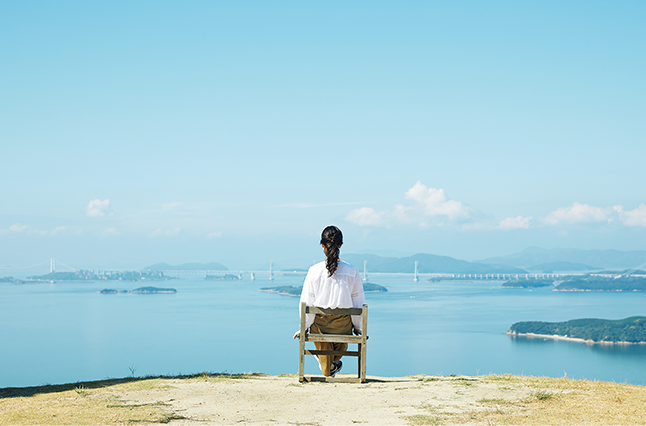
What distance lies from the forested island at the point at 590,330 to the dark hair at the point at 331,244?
5297 centimetres

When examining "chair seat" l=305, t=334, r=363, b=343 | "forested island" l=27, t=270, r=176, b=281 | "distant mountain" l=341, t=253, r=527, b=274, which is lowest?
"forested island" l=27, t=270, r=176, b=281

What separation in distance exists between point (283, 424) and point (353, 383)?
1.31 metres

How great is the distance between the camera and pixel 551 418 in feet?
→ 9.73

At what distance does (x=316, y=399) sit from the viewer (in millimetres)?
Answer: 3463

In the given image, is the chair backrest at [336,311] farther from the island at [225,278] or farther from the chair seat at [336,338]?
the island at [225,278]

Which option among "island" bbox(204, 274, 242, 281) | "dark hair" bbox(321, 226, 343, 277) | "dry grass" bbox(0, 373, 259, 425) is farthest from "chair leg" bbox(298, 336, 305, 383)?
"island" bbox(204, 274, 242, 281)

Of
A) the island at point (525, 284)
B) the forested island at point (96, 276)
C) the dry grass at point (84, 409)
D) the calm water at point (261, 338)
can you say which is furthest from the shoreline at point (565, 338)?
the forested island at point (96, 276)

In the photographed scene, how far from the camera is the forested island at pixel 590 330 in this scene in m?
52.2

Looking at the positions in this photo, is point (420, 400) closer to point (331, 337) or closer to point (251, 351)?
point (331, 337)

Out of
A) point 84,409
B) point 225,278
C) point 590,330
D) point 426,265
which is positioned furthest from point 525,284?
point 84,409

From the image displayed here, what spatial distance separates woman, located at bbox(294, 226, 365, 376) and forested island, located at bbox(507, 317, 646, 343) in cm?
5274

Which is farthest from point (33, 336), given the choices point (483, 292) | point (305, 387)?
point (483, 292)

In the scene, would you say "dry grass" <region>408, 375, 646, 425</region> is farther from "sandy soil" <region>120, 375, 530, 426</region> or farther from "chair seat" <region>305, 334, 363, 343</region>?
"chair seat" <region>305, 334, 363, 343</region>

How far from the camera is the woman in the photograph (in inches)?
153
